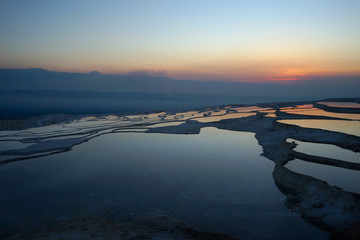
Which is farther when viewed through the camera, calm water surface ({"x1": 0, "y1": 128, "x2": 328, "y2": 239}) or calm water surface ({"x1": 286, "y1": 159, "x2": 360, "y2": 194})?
calm water surface ({"x1": 286, "y1": 159, "x2": 360, "y2": 194})

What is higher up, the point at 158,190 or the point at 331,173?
the point at 331,173

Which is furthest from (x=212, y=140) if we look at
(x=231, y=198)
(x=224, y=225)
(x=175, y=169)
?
(x=224, y=225)

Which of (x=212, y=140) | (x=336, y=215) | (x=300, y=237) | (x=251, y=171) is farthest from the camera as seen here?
(x=212, y=140)

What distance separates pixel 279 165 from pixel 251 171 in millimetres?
1054

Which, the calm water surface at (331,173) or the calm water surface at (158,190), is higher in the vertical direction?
the calm water surface at (331,173)

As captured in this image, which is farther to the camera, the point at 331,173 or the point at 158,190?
the point at 158,190

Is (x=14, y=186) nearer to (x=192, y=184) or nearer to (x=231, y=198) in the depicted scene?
(x=192, y=184)

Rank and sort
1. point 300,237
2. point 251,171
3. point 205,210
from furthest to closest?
point 251,171, point 205,210, point 300,237

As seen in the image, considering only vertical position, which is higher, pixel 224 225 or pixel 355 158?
pixel 355 158

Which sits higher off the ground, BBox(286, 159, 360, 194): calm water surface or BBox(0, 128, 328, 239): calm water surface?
BBox(286, 159, 360, 194): calm water surface

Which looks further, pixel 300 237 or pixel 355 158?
pixel 355 158

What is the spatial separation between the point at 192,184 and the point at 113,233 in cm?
342

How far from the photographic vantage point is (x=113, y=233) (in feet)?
16.8

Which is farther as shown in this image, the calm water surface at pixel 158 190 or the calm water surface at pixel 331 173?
the calm water surface at pixel 331 173
